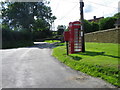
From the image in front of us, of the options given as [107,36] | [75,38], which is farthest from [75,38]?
[107,36]

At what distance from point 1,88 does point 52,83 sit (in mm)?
1716

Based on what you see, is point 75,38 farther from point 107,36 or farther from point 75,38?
point 107,36

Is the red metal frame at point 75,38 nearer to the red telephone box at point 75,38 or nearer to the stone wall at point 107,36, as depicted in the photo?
the red telephone box at point 75,38

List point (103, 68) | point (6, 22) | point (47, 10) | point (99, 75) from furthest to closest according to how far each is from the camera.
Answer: point (47, 10) < point (6, 22) < point (103, 68) < point (99, 75)

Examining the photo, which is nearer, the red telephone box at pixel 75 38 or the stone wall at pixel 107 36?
the red telephone box at pixel 75 38

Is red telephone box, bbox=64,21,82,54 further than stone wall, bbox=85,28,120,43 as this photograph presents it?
No

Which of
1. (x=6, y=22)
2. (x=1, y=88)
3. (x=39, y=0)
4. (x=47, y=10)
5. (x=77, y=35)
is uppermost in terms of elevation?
(x=39, y=0)

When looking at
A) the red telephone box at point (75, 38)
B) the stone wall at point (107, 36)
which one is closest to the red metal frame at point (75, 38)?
the red telephone box at point (75, 38)

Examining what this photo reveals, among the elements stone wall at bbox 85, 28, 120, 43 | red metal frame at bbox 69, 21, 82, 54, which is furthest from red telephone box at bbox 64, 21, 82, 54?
stone wall at bbox 85, 28, 120, 43

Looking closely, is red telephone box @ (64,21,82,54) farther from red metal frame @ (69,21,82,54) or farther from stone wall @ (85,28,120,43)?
stone wall @ (85,28,120,43)

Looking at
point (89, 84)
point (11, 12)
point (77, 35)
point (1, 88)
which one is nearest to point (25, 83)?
point (1, 88)

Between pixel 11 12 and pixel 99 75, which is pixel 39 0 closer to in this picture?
pixel 11 12

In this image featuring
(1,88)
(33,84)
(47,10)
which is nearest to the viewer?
(1,88)

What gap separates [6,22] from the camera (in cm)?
4188
